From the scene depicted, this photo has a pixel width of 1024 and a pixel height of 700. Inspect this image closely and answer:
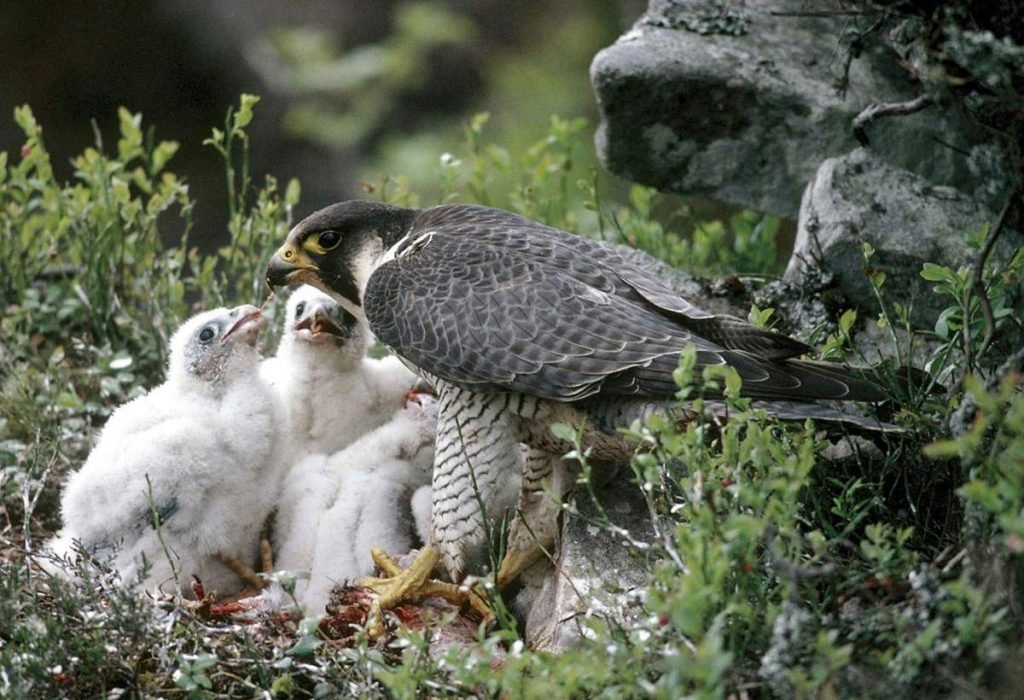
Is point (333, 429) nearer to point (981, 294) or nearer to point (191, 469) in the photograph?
point (191, 469)

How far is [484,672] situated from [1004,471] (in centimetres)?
114

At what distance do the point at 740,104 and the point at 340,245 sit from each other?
1.74m

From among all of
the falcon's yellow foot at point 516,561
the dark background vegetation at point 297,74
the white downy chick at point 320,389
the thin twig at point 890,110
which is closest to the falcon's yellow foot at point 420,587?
the falcon's yellow foot at point 516,561

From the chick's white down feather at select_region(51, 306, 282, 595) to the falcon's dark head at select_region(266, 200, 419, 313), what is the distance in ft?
0.83

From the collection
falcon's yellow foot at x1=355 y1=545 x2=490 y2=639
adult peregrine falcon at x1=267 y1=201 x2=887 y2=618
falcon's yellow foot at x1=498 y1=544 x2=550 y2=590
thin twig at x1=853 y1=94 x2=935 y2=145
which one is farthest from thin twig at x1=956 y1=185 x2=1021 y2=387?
falcon's yellow foot at x1=355 y1=545 x2=490 y2=639

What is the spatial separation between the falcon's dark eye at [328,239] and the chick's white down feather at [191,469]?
1.20ft

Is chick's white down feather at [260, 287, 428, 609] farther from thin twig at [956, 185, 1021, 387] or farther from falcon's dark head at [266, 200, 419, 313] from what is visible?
thin twig at [956, 185, 1021, 387]

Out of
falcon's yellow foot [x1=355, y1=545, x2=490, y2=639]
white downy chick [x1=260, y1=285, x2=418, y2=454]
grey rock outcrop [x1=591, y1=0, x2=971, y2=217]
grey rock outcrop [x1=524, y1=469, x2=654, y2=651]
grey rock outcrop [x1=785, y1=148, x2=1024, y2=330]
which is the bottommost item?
falcon's yellow foot [x1=355, y1=545, x2=490, y2=639]

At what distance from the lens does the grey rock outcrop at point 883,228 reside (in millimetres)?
4199

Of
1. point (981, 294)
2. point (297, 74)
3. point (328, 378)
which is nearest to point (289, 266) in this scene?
point (328, 378)

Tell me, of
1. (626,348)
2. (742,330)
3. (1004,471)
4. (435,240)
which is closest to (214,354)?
(435,240)

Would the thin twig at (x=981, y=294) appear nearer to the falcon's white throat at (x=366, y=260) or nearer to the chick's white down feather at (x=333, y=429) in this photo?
the falcon's white throat at (x=366, y=260)

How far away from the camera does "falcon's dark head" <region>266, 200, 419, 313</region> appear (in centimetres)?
417

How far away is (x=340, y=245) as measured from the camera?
13.8ft
